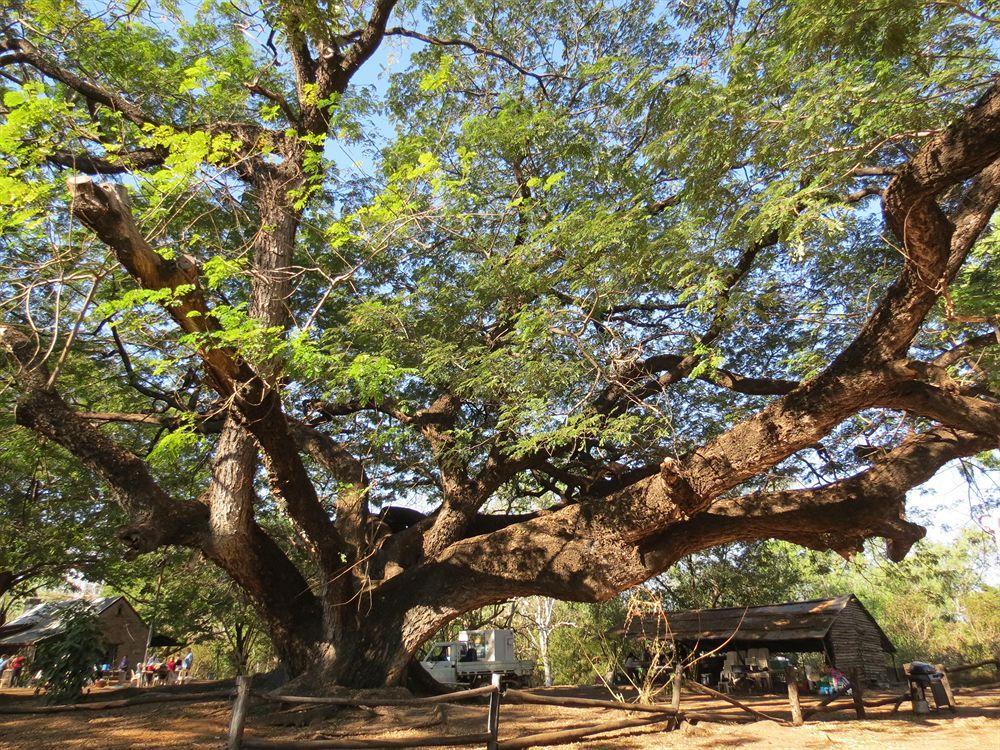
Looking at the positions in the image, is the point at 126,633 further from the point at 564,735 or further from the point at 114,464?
the point at 564,735

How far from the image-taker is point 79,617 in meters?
9.35

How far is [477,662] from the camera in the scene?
17969 millimetres

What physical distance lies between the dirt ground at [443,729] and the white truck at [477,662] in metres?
9.70

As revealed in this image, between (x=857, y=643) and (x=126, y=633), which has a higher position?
(x=126, y=633)

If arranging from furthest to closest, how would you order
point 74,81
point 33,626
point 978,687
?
point 33,626, point 978,687, point 74,81

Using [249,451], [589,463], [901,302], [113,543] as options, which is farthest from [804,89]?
[113,543]

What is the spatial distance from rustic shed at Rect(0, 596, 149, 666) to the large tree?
532 inches

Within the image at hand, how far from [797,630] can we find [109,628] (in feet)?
75.7

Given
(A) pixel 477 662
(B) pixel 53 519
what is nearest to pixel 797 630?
(A) pixel 477 662

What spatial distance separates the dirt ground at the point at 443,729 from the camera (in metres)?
6.34

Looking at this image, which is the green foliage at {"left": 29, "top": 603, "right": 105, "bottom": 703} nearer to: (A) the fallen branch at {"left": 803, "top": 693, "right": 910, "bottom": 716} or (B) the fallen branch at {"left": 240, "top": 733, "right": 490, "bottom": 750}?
(B) the fallen branch at {"left": 240, "top": 733, "right": 490, "bottom": 750}

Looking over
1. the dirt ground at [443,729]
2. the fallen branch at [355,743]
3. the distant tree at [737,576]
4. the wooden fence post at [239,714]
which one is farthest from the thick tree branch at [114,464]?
the distant tree at [737,576]

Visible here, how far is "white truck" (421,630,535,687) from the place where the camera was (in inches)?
693

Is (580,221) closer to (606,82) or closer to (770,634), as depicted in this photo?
(606,82)
